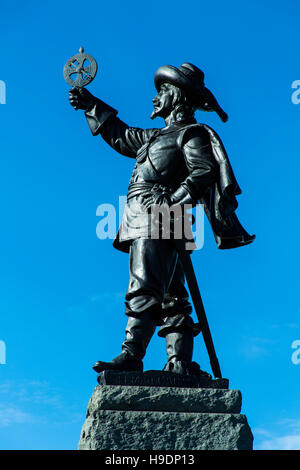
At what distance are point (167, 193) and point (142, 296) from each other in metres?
0.90

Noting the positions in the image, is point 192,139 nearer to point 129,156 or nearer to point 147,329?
point 129,156

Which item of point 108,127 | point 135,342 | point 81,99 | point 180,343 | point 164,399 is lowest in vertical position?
point 164,399

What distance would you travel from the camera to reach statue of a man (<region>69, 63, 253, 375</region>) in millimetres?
5571

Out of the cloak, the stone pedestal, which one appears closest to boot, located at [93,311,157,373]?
the stone pedestal

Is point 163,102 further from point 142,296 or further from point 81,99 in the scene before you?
point 142,296

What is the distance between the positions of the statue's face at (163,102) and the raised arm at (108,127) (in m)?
0.18

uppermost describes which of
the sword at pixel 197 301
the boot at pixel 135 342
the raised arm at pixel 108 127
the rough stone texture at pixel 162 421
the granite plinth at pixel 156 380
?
the raised arm at pixel 108 127

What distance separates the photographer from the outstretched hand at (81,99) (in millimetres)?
6543

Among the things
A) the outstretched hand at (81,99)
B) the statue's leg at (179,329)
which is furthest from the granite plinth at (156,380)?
the outstretched hand at (81,99)

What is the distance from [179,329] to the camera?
5.82 m

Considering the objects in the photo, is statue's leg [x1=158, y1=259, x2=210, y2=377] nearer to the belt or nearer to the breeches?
the breeches

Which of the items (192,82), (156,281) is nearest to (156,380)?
(156,281)

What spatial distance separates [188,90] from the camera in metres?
6.37

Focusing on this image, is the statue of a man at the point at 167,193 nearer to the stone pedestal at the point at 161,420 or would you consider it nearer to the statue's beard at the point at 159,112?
the statue's beard at the point at 159,112
